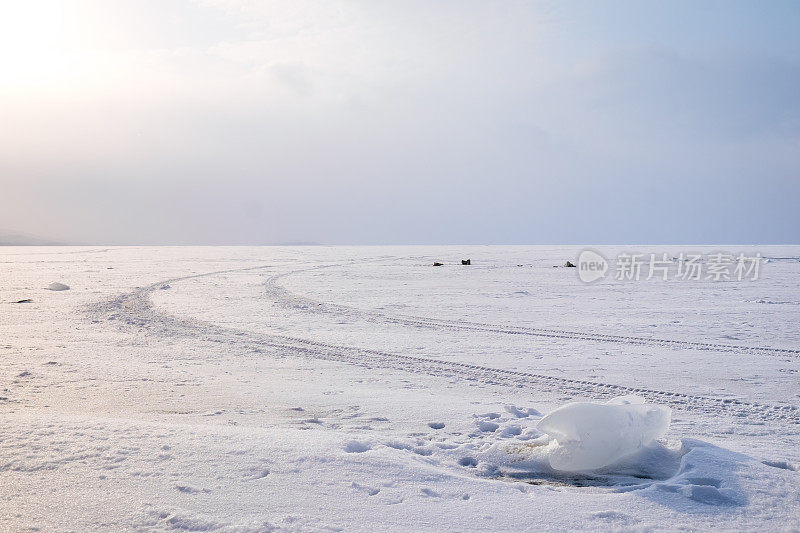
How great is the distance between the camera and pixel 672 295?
1517 centimetres

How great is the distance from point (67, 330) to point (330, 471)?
27.4 ft

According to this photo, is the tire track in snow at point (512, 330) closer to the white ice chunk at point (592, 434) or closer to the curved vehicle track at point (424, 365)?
the curved vehicle track at point (424, 365)

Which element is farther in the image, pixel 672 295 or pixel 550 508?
pixel 672 295

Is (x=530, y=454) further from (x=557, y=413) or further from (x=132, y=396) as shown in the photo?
(x=132, y=396)

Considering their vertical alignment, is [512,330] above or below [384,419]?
above

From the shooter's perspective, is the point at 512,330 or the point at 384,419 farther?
the point at 512,330

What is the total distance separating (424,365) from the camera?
7266 mm

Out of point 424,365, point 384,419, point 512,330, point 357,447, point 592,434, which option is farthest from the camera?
point 512,330

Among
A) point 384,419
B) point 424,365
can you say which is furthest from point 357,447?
point 424,365

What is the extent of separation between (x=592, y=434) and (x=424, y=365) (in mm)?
3594

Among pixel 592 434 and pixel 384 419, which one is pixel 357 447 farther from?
pixel 592 434

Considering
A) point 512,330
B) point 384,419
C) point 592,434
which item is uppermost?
point 592,434

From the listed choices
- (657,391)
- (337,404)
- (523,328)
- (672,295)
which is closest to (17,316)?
(337,404)

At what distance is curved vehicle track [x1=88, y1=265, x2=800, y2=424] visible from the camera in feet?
17.7
